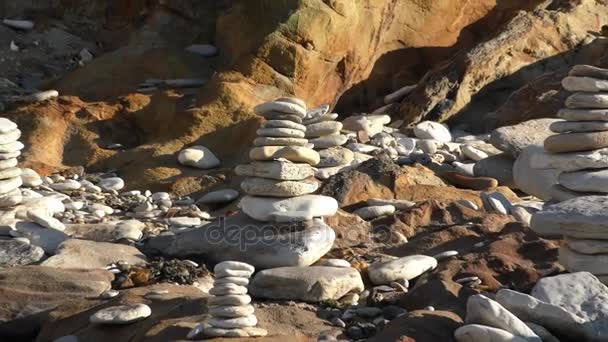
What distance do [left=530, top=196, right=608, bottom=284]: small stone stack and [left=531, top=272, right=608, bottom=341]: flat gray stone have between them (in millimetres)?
513

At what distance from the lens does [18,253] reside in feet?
33.9

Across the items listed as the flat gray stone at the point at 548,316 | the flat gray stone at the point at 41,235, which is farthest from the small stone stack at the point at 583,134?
the flat gray stone at the point at 41,235

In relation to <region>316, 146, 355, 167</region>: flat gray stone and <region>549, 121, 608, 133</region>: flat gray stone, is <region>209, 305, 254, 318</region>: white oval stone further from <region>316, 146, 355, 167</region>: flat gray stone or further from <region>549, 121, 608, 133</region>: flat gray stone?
<region>316, 146, 355, 167</region>: flat gray stone

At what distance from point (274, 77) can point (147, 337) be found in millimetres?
8274

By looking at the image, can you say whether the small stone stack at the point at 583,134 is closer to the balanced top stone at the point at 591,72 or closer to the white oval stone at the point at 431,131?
the balanced top stone at the point at 591,72

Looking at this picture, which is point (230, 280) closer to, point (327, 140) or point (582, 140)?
point (582, 140)

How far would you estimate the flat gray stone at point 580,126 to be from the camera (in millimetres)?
10891

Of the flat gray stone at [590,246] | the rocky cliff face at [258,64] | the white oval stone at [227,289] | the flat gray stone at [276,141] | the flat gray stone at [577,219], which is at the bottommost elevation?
the white oval stone at [227,289]

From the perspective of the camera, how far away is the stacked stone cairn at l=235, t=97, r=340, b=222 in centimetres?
1030

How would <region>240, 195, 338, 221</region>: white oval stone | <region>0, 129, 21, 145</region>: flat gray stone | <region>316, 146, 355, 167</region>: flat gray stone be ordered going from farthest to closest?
<region>316, 146, 355, 167</region>: flat gray stone, <region>0, 129, 21, 145</region>: flat gray stone, <region>240, 195, 338, 221</region>: white oval stone

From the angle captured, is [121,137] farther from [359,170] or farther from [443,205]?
[443,205]

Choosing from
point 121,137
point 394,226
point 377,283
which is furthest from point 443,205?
point 121,137

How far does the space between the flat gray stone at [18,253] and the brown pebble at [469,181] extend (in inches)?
204

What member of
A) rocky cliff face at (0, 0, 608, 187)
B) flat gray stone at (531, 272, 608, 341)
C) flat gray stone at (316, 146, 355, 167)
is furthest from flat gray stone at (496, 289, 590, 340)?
rocky cliff face at (0, 0, 608, 187)
